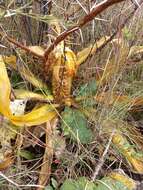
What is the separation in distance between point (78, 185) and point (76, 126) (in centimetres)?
25

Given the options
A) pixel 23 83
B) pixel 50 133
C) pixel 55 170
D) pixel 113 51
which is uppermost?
pixel 113 51

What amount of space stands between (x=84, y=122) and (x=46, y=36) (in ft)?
1.34

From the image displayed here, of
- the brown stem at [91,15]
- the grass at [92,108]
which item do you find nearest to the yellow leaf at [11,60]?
the grass at [92,108]

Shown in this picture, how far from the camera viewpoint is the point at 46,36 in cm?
185

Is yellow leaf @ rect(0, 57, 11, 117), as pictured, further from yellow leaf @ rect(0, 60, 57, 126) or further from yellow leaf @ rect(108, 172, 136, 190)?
yellow leaf @ rect(108, 172, 136, 190)

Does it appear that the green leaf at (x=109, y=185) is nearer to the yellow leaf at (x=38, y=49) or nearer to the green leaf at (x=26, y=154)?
the green leaf at (x=26, y=154)

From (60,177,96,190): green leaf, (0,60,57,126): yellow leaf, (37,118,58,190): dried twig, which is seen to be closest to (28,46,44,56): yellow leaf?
(0,60,57,126): yellow leaf

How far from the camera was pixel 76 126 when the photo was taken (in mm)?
1651

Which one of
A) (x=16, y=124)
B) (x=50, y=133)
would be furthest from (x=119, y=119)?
(x=16, y=124)

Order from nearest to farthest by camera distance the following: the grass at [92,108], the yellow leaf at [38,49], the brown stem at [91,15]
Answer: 1. the brown stem at [91,15]
2. the grass at [92,108]
3. the yellow leaf at [38,49]

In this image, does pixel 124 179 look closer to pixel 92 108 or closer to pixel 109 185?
pixel 109 185

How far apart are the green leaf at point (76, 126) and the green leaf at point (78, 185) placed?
159 millimetres

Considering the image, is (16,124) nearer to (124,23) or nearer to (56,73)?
(56,73)

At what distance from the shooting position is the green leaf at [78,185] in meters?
1.47
